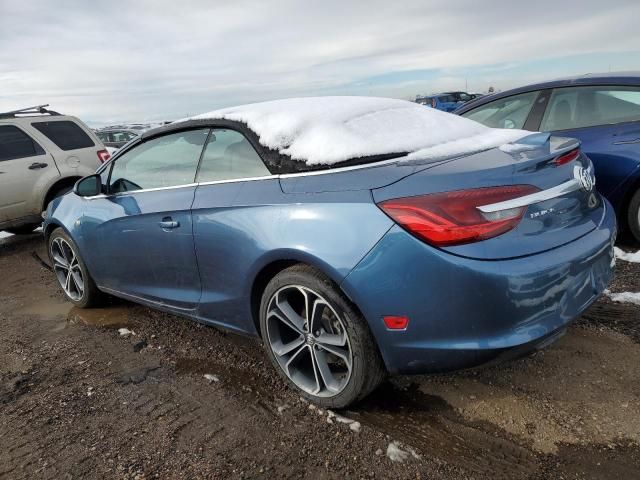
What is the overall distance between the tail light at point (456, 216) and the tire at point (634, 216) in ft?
9.31

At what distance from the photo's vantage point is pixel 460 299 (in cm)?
200

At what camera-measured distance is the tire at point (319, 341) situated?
88.7 inches

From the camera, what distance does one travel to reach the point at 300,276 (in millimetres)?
2338

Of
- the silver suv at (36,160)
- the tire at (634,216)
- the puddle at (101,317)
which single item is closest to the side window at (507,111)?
the tire at (634,216)

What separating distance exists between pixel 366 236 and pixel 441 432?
97cm

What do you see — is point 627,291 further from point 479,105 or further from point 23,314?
point 23,314

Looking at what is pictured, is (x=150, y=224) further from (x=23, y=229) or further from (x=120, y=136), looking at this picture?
(x=120, y=136)

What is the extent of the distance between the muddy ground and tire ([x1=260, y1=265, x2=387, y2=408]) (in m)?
0.14

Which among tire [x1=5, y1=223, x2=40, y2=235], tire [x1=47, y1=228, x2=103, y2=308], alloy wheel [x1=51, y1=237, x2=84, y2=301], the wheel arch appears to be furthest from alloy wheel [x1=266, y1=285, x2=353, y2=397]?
tire [x1=5, y1=223, x2=40, y2=235]

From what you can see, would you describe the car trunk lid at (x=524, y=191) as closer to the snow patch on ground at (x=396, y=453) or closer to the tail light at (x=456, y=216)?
the tail light at (x=456, y=216)

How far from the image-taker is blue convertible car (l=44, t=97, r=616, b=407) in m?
2.02

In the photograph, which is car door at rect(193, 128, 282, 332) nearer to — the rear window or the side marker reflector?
the side marker reflector

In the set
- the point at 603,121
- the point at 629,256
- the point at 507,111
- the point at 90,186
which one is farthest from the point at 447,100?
the point at 90,186

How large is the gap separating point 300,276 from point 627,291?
2603mm
